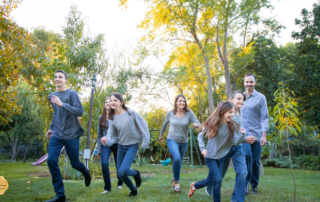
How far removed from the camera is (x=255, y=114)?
498 cm

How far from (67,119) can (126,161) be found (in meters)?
1.17

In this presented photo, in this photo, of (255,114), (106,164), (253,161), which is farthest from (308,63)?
(106,164)

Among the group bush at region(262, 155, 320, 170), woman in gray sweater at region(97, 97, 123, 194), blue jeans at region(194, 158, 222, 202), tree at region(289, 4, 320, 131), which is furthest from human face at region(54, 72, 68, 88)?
bush at region(262, 155, 320, 170)

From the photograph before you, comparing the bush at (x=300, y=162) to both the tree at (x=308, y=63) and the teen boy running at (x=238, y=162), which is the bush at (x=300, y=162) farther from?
the teen boy running at (x=238, y=162)

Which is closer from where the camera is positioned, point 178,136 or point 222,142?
point 222,142

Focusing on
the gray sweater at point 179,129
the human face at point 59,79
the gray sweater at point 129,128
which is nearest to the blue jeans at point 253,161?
the gray sweater at point 179,129

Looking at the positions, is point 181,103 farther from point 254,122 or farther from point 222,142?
point 222,142

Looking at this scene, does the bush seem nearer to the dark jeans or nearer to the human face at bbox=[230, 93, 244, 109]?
the human face at bbox=[230, 93, 244, 109]

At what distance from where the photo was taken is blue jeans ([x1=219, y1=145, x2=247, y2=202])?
376 centimetres

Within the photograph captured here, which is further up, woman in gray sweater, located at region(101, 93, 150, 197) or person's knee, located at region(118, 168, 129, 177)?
woman in gray sweater, located at region(101, 93, 150, 197)

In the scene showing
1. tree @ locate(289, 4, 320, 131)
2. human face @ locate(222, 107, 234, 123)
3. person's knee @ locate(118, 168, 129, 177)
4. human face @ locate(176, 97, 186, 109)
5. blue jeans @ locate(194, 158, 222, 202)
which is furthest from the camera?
tree @ locate(289, 4, 320, 131)

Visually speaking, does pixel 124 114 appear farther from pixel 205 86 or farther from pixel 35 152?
pixel 35 152

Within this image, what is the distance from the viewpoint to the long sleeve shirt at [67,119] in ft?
14.0

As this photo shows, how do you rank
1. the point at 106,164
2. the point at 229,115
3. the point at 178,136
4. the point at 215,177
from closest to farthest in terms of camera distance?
the point at 215,177, the point at 229,115, the point at 106,164, the point at 178,136
